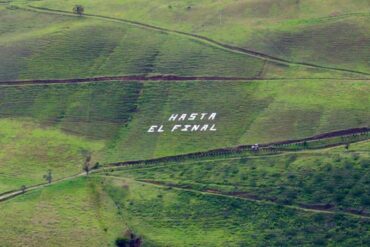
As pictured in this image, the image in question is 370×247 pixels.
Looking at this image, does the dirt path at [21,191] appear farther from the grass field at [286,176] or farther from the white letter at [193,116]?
the white letter at [193,116]

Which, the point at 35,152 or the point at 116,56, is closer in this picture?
the point at 35,152

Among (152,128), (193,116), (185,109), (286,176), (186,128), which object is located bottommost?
(286,176)

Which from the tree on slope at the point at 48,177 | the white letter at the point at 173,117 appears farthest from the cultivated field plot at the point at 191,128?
the white letter at the point at 173,117

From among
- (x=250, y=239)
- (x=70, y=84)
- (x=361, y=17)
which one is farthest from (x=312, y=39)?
(x=250, y=239)

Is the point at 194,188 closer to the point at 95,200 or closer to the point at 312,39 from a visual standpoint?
the point at 95,200

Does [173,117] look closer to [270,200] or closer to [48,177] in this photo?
[48,177]

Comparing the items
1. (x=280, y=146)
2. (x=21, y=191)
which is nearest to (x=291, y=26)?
(x=280, y=146)

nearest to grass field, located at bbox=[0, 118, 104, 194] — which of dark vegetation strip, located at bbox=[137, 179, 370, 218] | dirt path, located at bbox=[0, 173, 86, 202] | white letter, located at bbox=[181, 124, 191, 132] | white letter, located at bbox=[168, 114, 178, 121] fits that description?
dirt path, located at bbox=[0, 173, 86, 202]

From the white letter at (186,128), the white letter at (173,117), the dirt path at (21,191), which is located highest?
the white letter at (173,117)
